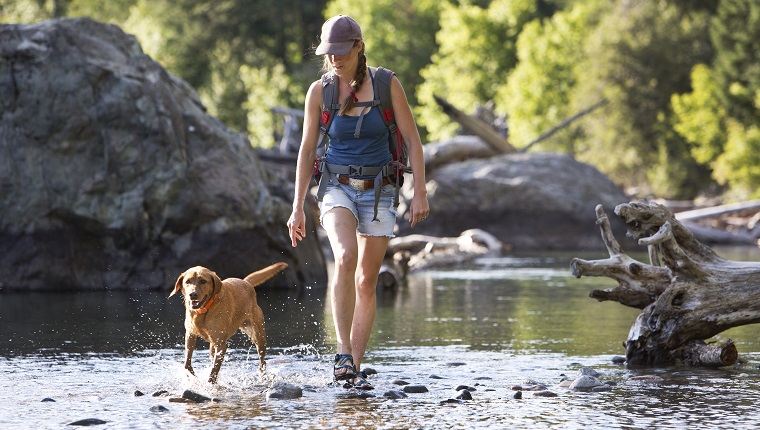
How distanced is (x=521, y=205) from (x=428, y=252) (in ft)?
26.1

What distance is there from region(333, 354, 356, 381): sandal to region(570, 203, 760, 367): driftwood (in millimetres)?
1972

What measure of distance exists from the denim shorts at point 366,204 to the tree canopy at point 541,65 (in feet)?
110

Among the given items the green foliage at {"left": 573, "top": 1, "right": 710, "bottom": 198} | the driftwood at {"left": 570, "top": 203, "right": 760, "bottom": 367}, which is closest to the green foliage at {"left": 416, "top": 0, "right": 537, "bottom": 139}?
the green foliage at {"left": 573, "top": 1, "right": 710, "bottom": 198}

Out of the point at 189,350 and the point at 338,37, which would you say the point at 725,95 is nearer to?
the point at 338,37

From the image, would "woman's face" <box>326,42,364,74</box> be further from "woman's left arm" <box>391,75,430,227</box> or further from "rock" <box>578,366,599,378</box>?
"rock" <box>578,366,599,378</box>

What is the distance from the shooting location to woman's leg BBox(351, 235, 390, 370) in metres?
8.29

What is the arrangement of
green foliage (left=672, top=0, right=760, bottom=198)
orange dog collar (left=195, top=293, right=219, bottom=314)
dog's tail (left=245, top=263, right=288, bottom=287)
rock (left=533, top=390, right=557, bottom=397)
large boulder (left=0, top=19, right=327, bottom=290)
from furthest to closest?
1. green foliage (left=672, top=0, right=760, bottom=198)
2. large boulder (left=0, top=19, right=327, bottom=290)
3. dog's tail (left=245, top=263, right=288, bottom=287)
4. orange dog collar (left=195, top=293, right=219, bottom=314)
5. rock (left=533, top=390, right=557, bottom=397)

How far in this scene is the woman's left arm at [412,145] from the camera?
809cm

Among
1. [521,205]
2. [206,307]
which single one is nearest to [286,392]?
[206,307]

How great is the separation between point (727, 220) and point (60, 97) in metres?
25.6

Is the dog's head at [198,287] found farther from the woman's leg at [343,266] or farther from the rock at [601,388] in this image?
the rock at [601,388]

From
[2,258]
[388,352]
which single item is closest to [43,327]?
[388,352]

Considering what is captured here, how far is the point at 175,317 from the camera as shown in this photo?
41.9 feet

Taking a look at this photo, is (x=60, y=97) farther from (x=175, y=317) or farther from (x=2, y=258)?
(x=175, y=317)
